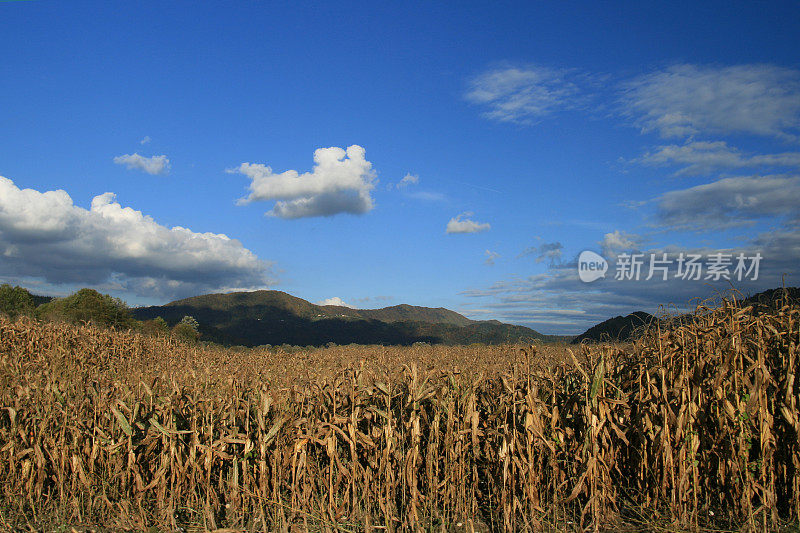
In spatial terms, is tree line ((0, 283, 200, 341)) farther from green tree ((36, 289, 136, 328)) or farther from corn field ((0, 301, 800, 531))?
corn field ((0, 301, 800, 531))

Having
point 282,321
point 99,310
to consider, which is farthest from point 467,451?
point 282,321

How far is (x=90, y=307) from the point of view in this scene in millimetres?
28844

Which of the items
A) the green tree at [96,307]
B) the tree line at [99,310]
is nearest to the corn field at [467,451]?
the tree line at [99,310]

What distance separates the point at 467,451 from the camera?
5.29 meters

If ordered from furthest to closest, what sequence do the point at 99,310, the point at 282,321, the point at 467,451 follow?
1. the point at 282,321
2. the point at 99,310
3. the point at 467,451

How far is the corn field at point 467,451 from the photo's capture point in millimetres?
4633

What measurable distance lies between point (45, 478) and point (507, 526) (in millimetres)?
5603

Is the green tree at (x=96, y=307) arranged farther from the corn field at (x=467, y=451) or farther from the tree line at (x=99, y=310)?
the corn field at (x=467, y=451)

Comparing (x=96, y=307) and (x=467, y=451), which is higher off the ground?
(x=96, y=307)

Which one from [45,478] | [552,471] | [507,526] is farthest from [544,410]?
[45,478]

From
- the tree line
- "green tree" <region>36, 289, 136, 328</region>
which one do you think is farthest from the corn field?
"green tree" <region>36, 289, 136, 328</region>

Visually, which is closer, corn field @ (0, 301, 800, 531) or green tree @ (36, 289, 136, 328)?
corn field @ (0, 301, 800, 531)

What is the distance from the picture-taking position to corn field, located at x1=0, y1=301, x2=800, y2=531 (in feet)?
15.2

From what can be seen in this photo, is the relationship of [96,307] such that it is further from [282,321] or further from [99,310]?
[282,321]
